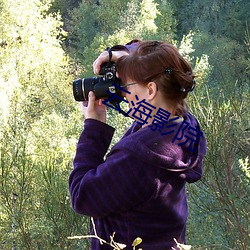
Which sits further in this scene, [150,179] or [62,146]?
[62,146]

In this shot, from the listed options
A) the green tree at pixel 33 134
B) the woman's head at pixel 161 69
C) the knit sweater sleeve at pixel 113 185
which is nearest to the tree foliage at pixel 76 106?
the green tree at pixel 33 134

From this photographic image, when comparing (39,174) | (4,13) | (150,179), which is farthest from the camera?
(4,13)

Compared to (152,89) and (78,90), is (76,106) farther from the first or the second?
(152,89)

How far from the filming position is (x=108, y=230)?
85cm

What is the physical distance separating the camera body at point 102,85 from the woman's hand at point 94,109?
0.04 feet

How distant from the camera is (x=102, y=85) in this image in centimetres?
94

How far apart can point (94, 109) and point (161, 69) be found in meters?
0.18

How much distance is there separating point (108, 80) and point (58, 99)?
832cm

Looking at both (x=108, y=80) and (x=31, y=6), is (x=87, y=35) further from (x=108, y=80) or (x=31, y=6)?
(x=108, y=80)

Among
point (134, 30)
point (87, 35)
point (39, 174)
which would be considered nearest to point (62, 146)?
point (39, 174)

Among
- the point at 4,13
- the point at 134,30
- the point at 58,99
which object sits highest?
the point at 4,13

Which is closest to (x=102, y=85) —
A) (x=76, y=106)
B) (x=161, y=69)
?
(x=161, y=69)

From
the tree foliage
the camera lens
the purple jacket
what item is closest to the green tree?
the tree foliage

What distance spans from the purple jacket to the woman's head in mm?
69
